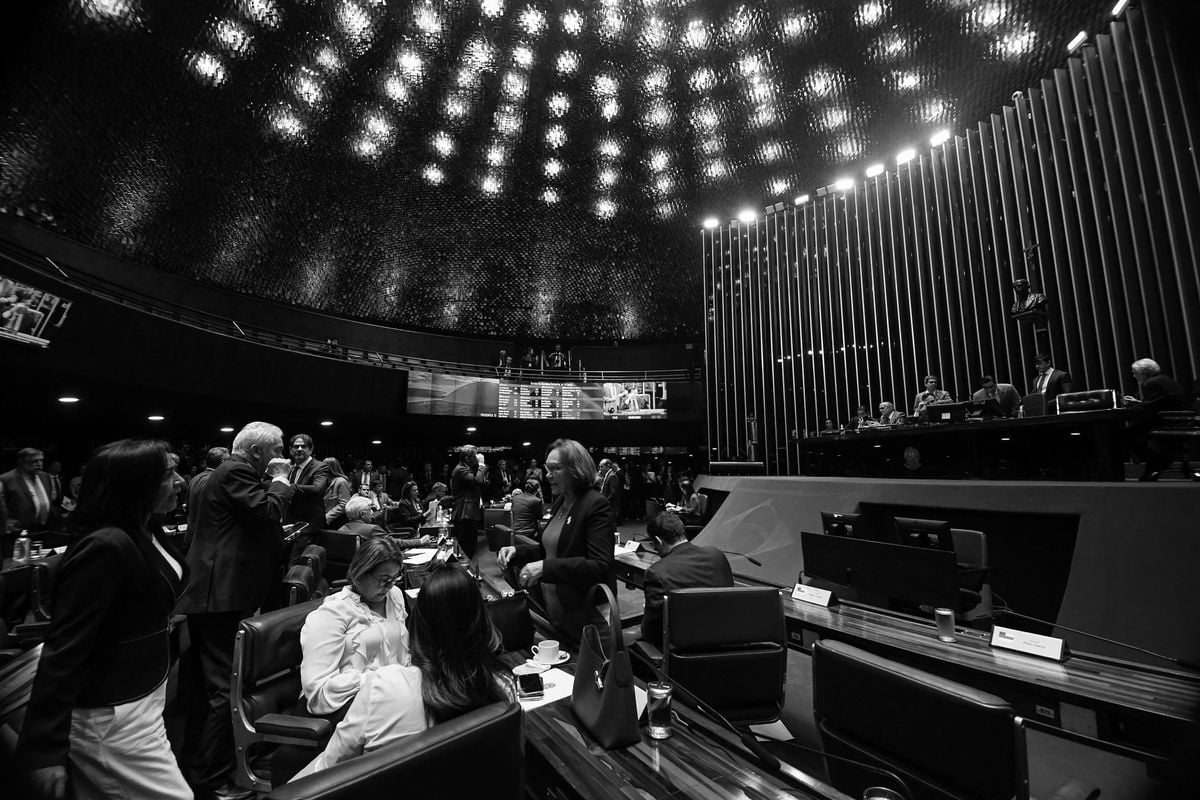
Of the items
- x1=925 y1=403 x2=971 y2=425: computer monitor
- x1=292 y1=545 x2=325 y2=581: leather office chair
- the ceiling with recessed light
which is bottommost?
x1=292 y1=545 x2=325 y2=581: leather office chair

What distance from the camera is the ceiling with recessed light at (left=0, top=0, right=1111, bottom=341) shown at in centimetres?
615

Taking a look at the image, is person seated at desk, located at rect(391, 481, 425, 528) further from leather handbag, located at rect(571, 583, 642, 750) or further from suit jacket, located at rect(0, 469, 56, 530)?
leather handbag, located at rect(571, 583, 642, 750)

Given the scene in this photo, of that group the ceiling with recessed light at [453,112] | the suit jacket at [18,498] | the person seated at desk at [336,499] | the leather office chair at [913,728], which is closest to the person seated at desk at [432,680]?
the leather office chair at [913,728]

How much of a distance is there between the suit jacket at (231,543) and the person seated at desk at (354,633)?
2.59 ft

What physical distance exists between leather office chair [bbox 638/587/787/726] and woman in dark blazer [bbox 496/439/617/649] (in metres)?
0.35

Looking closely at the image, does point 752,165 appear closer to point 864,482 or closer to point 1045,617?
point 864,482

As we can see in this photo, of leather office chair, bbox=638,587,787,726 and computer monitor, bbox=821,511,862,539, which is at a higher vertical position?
computer monitor, bbox=821,511,862,539

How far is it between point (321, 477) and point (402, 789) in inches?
131

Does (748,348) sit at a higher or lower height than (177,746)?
higher

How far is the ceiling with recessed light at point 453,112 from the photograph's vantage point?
6148mm

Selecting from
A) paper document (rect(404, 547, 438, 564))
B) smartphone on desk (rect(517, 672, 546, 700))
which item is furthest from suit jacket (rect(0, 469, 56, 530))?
smartphone on desk (rect(517, 672, 546, 700))

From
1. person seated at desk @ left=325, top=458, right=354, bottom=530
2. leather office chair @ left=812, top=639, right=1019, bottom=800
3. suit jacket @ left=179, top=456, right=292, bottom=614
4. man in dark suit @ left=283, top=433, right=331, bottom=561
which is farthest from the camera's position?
person seated at desk @ left=325, top=458, right=354, bottom=530

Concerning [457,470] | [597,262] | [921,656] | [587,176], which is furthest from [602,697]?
[597,262]

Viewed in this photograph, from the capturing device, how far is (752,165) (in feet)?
29.8
